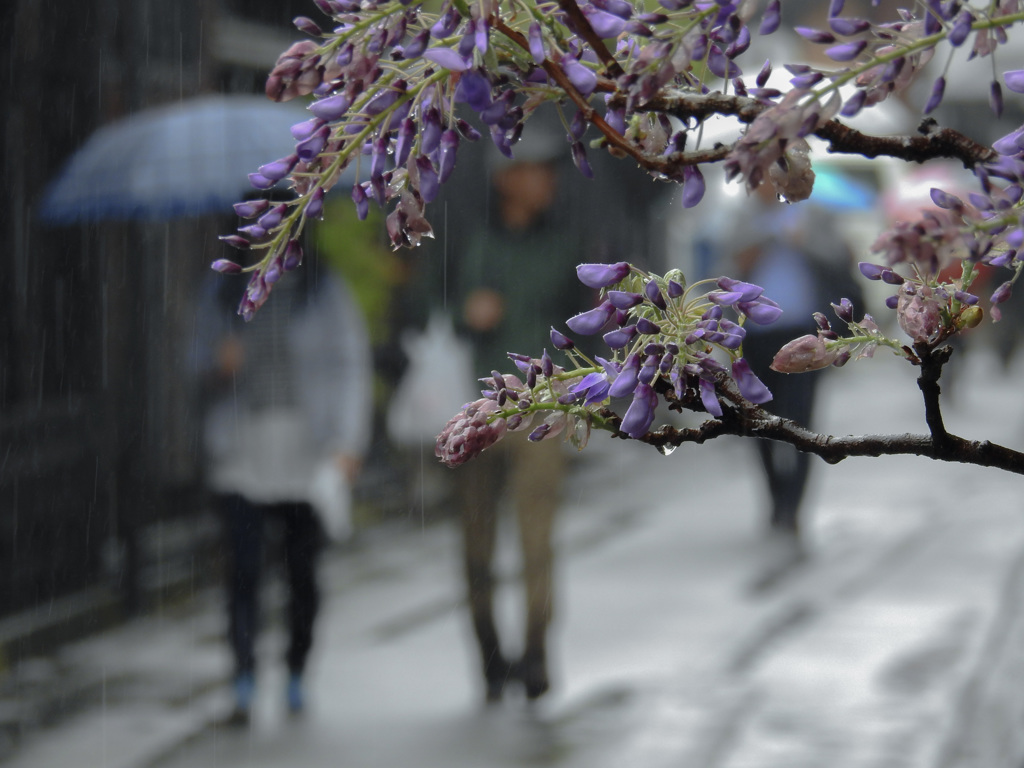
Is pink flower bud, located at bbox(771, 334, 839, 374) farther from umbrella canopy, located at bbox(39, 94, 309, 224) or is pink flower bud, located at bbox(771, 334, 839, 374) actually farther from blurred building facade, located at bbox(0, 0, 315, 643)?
blurred building facade, located at bbox(0, 0, 315, 643)

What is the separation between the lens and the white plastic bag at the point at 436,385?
380cm

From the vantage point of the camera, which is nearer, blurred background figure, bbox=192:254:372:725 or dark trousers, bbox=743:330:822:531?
blurred background figure, bbox=192:254:372:725

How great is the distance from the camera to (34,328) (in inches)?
185

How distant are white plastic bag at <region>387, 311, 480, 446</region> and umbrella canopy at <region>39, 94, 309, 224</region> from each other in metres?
0.77

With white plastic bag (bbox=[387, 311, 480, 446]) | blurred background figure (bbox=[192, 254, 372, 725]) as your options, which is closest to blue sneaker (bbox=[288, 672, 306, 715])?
blurred background figure (bbox=[192, 254, 372, 725])

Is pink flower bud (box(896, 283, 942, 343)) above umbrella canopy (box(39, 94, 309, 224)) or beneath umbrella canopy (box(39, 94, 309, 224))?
beneath

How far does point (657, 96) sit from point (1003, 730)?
345cm

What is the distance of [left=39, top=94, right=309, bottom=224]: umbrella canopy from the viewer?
3744 mm

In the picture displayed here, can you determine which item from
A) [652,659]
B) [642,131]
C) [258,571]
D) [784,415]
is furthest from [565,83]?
[784,415]

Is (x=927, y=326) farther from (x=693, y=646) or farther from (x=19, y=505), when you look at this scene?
(x=19, y=505)

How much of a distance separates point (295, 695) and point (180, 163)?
5.71 ft

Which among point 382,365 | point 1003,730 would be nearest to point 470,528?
point 382,365

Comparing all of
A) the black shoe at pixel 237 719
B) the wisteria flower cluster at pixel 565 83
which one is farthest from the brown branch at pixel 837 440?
the black shoe at pixel 237 719

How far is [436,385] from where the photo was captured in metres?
3.83
